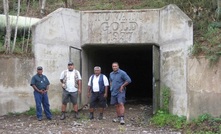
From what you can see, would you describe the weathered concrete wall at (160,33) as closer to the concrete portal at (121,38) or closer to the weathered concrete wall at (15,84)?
the concrete portal at (121,38)

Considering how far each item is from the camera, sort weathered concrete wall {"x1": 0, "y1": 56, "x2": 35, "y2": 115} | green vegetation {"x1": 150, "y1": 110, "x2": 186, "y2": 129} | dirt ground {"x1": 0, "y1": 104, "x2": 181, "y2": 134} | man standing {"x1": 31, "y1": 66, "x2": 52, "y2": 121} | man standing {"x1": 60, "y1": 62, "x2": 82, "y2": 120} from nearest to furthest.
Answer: dirt ground {"x1": 0, "y1": 104, "x2": 181, "y2": 134}, green vegetation {"x1": 150, "y1": 110, "x2": 186, "y2": 129}, man standing {"x1": 31, "y1": 66, "x2": 52, "y2": 121}, man standing {"x1": 60, "y1": 62, "x2": 82, "y2": 120}, weathered concrete wall {"x1": 0, "y1": 56, "x2": 35, "y2": 115}

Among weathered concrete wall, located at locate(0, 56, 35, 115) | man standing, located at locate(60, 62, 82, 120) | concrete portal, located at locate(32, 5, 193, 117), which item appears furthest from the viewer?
weathered concrete wall, located at locate(0, 56, 35, 115)

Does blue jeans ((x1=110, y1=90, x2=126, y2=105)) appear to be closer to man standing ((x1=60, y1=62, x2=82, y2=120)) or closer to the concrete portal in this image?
man standing ((x1=60, y1=62, x2=82, y2=120))

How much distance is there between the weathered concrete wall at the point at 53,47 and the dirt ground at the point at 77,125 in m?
0.96

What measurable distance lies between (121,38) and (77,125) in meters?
3.33

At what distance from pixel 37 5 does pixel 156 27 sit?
6.74 metres

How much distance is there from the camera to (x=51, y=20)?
1114 cm

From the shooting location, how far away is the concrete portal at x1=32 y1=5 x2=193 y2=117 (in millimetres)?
10273

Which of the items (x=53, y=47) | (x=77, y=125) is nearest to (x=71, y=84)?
(x=77, y=125)

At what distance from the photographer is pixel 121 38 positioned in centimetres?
1134

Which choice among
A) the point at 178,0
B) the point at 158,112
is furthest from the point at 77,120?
the point at 178,0

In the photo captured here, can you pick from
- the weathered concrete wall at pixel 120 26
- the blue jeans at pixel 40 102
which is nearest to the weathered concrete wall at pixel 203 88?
the weathered concrete wall at pixel 120 26

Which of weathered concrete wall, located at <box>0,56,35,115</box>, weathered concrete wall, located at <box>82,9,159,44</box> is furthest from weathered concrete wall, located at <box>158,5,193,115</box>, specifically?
weathered concrete wall, located at <box>0,56,35,115</box>

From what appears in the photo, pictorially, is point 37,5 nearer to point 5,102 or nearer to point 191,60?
point 5,102
